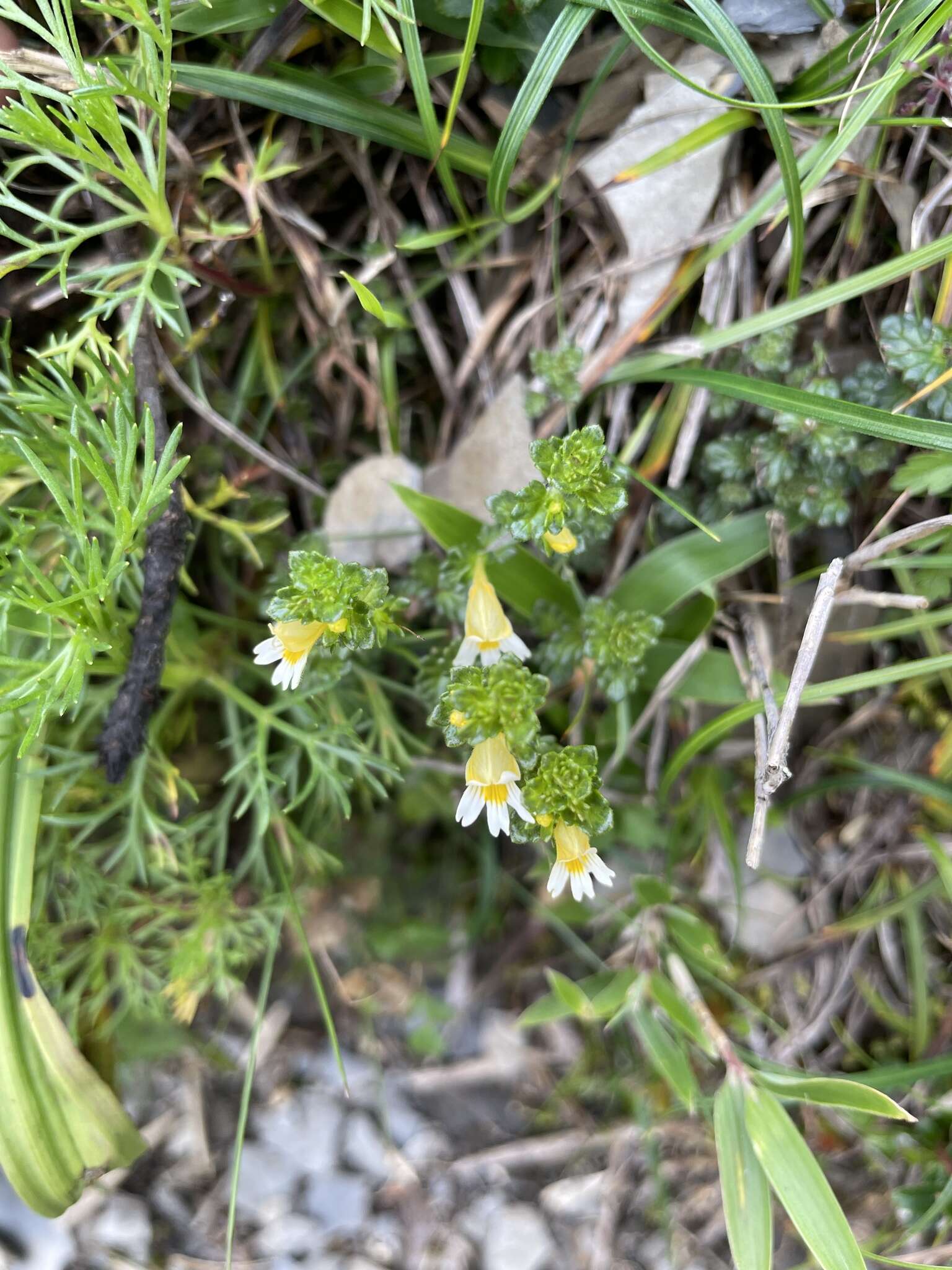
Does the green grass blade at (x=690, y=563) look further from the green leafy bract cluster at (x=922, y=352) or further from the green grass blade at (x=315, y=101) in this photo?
the green grass blade at (x=315, y=101)

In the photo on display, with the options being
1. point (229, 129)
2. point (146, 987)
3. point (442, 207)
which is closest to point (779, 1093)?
point (146, 987)

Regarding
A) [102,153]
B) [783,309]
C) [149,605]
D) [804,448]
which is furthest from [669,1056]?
[102,153]

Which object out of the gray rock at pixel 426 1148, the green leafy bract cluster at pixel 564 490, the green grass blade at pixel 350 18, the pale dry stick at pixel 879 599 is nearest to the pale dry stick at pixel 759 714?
the pale dry stick at pixel 879 599

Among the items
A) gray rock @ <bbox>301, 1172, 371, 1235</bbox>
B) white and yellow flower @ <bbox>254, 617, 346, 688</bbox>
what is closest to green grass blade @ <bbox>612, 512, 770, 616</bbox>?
white and yellow flower @ <bbox>254, 617, 346, 688</bbox>

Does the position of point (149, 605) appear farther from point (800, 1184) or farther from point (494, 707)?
point (800, 1184)

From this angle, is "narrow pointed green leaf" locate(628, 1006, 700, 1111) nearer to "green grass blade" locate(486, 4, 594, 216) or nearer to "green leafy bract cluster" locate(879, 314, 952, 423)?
"green leafy bract cluster" locate(879, 314, 952, 423)
